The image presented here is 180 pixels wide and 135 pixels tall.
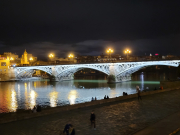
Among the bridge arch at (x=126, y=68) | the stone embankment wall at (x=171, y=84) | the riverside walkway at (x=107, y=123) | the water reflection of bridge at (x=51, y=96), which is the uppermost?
the bridge arch at (x=126, y=68)

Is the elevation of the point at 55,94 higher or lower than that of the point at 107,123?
lower

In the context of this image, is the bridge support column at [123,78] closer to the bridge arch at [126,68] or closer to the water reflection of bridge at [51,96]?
the bridge arch at [126,68]

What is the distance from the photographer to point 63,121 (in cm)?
1130

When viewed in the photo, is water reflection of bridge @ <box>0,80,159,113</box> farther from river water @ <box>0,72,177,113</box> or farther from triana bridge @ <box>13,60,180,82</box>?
triana bridge @ <box>13,60,180,82</box>

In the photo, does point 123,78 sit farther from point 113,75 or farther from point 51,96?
point 51,96

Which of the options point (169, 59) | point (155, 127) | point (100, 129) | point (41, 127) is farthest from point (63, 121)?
point (169, 59)

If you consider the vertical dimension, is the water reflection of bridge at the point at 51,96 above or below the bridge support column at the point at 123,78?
below

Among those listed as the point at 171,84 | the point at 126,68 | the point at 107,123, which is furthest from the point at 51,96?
the point at 126,68

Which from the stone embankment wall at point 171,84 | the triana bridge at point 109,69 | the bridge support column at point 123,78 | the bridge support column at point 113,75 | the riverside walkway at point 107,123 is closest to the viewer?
the riverside walkway at point 107,123

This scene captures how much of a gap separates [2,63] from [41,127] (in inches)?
3442

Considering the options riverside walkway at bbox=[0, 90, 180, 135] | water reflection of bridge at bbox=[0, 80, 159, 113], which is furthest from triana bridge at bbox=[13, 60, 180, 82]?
riverside walkway at bbox=[0, 90, 180, 135]

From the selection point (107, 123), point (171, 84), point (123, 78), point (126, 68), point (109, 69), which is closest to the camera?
point (107, 123)

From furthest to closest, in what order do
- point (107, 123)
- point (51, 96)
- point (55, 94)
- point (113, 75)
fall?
point (113, 75), point (55, 94), point (51, 96), point (107, 123)

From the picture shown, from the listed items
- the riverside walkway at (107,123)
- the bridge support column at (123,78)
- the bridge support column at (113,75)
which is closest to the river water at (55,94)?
the bridge support column at (113,75)
